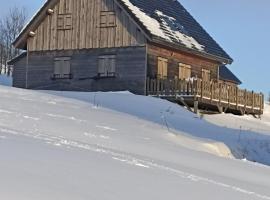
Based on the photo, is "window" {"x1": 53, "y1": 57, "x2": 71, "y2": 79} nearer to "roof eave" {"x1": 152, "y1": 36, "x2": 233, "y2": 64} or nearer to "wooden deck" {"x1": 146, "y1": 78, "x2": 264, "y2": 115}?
"wooden deck" {"x1": 146, "y1": 78, "x2": 264, "y2": 115}

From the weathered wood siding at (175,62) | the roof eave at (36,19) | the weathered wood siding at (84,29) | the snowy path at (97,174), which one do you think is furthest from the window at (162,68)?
the snowy path at (97,174)

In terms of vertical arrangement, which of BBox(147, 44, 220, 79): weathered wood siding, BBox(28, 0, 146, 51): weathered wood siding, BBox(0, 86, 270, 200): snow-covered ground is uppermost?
BBox(28, 0, 146, 51): weathered wood siding

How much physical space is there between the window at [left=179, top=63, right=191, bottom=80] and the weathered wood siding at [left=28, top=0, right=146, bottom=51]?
3.69 meters

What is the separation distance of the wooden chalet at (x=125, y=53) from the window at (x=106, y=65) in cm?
2

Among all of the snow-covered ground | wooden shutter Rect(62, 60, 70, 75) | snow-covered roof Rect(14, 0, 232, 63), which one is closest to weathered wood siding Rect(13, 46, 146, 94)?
wooden shutter Rect(62, 60, 70, 75)

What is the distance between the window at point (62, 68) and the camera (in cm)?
3681

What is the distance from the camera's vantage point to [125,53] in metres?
34.6

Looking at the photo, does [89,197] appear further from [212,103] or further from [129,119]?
[212,103]

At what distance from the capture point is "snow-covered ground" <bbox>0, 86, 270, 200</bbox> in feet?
22.2

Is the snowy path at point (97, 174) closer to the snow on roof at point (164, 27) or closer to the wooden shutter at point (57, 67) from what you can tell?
the snow on roof at point (164, 27)

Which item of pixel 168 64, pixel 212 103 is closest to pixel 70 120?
pixel 212 103

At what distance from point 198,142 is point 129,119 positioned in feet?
8.73

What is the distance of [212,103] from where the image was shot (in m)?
32.8

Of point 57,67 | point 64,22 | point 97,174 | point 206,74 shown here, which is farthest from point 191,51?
point 97,174
